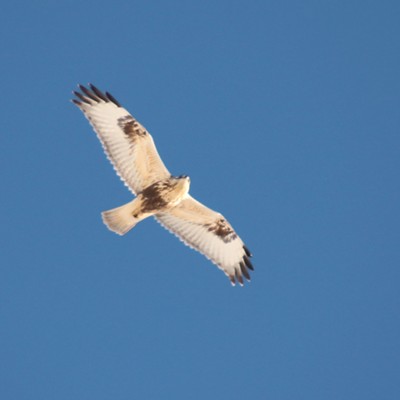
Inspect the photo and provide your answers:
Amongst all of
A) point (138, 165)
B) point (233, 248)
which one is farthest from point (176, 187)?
point (233, 248)

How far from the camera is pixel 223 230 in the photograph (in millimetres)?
15586

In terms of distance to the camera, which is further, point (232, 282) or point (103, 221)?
point (232, 282)

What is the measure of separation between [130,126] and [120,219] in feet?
4.40

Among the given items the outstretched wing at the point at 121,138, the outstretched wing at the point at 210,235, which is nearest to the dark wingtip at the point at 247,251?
the outstretched wing at the point at 210,235

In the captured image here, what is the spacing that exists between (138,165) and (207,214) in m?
1.40

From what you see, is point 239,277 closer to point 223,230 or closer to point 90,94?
point 223,230

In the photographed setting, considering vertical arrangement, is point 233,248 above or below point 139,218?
above

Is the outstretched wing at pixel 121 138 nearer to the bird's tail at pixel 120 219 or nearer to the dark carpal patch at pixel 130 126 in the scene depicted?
the dark carpal patch at pixel 130 126

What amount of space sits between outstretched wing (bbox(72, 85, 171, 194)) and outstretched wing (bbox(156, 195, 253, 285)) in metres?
0.81

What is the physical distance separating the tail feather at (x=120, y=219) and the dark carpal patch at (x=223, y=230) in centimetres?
155

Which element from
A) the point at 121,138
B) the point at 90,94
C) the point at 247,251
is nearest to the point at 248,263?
the point at 247,251

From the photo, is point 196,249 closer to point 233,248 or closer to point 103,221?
point 233,248

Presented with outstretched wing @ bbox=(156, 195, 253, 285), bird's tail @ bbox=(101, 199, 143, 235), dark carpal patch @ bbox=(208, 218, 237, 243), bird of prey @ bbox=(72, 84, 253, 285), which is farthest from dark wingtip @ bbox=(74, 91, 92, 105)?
dark carpal patch @ bbox=(208, 218, 237, 243)

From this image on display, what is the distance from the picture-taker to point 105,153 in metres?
14.7
